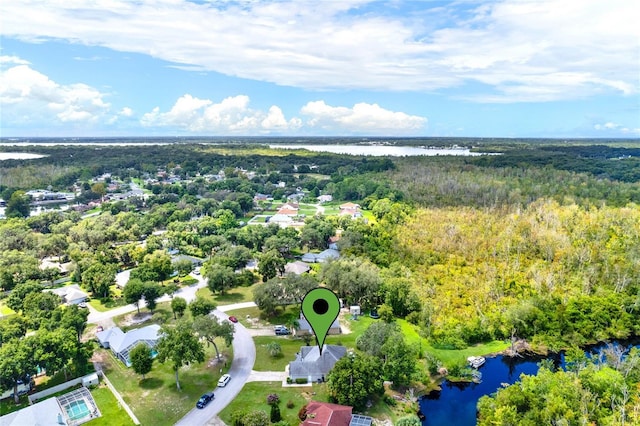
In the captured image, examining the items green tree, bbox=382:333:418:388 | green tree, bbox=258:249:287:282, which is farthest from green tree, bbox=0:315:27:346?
green tree, bbox=382:333:418:388

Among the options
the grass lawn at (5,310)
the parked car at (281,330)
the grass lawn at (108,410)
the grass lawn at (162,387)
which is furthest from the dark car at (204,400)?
the grass lawn at (5,310)

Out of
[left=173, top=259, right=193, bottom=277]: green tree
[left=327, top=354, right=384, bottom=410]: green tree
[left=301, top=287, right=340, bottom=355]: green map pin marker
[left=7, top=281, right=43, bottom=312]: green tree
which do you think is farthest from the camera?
[left=173, top=259, right=193, bottom=277]: green tree

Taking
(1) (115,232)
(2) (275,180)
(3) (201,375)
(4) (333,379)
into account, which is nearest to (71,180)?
(2) (275,180)

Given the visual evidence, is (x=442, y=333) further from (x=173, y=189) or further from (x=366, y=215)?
(x=173, y=189)

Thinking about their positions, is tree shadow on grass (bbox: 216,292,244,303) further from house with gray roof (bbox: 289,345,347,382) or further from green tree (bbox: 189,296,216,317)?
house with gray roof (bbox: 289,345,347,382)

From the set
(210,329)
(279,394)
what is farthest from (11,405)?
(279,394)

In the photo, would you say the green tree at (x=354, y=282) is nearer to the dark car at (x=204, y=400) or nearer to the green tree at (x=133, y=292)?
the dark car at (x=204, y=400)
